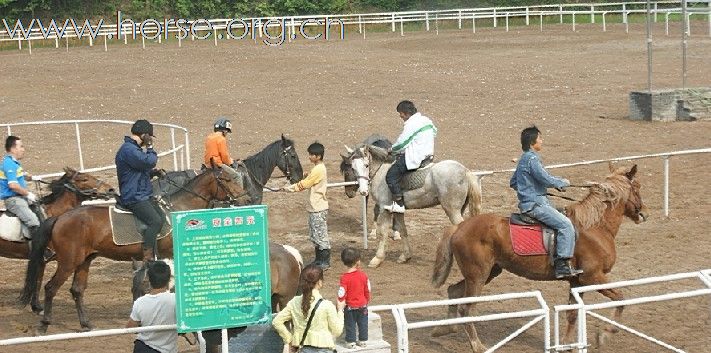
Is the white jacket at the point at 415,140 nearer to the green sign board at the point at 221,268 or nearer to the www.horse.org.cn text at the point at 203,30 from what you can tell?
the green sign board at the point at 221,268

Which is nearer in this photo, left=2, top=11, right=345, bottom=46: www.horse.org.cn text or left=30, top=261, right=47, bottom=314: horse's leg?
left=30, top=261, right=47, bottom=314: horse's leg

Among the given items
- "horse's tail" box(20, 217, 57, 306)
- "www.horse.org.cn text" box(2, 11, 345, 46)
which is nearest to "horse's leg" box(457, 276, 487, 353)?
"horse's tail" box(20, 217, 57, 306)

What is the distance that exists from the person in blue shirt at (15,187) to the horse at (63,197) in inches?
13.4

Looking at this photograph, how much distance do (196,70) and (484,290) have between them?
2369cm

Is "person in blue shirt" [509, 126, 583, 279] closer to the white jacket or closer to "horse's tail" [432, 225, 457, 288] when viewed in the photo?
"horse's tail" [432, 225, 457, 288]

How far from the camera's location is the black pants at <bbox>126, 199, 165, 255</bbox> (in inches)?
558

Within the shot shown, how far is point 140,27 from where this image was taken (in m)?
47.3

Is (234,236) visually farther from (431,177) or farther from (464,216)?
(464,216)

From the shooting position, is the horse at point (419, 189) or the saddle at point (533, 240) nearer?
the saddle at point (533, 240)

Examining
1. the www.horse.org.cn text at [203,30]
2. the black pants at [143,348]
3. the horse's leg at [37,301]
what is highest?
the www.horse.org.cn text at [203,30]

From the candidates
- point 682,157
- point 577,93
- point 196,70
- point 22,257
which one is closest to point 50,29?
point 196,70

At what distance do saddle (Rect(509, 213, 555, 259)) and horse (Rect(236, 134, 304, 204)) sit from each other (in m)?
5.05

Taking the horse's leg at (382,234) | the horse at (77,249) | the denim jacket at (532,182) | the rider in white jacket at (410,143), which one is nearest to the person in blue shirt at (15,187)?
the horse at (77,249)

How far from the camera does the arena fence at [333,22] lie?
46.6 meters
